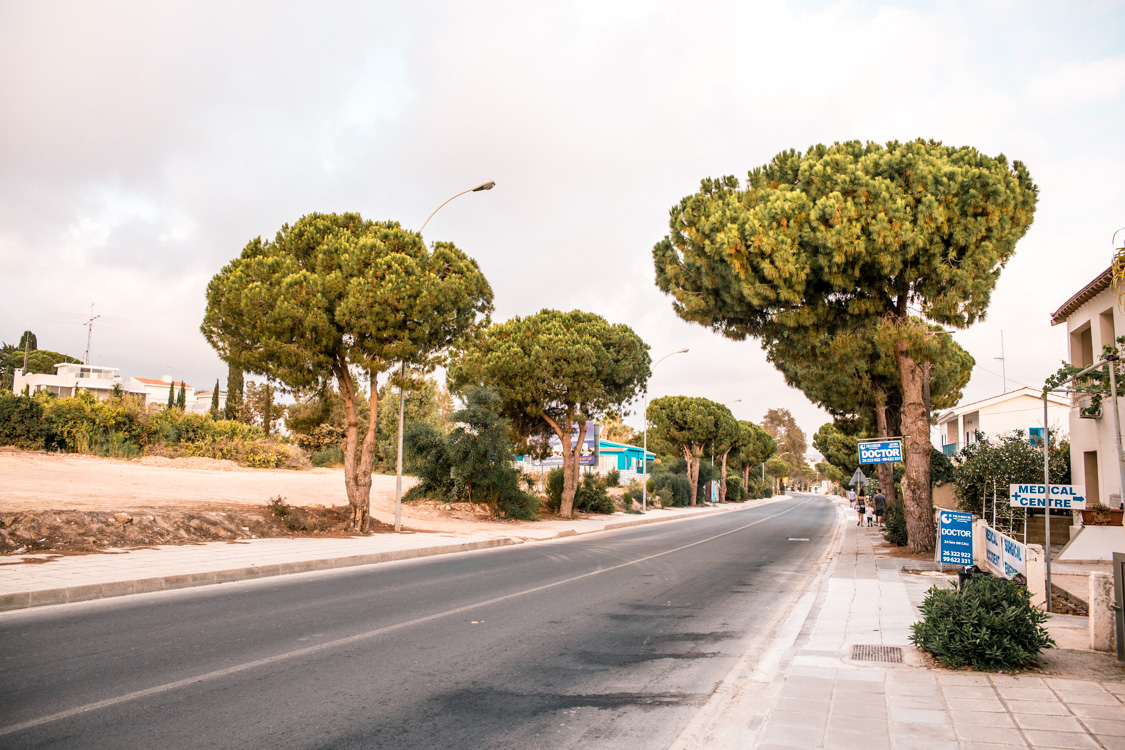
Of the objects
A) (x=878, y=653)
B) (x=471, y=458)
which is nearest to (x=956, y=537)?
(x=878, y=653)

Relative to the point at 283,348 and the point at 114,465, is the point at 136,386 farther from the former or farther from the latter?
the point at 283,348

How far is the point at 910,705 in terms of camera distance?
488 centimetres

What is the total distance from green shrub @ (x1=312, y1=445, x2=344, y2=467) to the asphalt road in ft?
99.2

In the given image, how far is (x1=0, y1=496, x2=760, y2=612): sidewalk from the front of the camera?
878 centimetres

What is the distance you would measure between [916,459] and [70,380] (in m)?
81.4

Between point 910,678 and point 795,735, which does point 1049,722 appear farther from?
point 795,735

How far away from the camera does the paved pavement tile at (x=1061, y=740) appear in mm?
4008

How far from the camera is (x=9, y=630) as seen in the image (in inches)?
273

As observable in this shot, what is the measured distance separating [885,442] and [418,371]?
40.0 ft

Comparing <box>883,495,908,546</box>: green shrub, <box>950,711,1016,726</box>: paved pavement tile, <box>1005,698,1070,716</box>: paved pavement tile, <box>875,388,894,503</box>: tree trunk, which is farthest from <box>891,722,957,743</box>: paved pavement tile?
<box>875,388,894,503</box>: tree trunk

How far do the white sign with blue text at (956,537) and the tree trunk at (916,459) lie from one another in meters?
5.71

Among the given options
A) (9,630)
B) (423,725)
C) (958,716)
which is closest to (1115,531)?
(958,716)

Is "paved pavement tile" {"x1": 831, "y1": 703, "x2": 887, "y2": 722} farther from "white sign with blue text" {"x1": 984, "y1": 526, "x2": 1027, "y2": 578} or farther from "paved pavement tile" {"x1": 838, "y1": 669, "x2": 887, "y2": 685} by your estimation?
"white sign with blue text" {"x1": 984, "y1": 526, "x2": 1027, "y2": 578}

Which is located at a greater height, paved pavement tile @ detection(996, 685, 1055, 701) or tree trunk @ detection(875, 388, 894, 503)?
tree trunk @ detection(875, 388, 894, 503)
